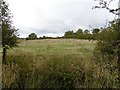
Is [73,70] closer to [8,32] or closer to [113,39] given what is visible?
[113,39]

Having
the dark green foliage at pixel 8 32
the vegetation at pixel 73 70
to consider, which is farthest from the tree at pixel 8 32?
the vegetation at pixel 73 70

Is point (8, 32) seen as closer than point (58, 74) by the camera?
No

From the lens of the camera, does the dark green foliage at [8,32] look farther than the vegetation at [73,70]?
Yes

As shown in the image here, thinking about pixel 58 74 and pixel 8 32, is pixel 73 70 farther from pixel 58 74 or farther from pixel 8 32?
pixel 8 32

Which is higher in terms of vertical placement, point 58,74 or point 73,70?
point 73,70

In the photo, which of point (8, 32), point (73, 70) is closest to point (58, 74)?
point (73, 70)

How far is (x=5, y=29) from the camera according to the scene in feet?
58.0

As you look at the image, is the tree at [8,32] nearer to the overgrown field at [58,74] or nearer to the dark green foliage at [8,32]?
the dark green foliage at [8,32]

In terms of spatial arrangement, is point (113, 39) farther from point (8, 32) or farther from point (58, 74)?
point (8, 32)

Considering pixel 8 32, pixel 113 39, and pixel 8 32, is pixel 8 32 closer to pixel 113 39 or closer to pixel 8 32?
pixel 8 32

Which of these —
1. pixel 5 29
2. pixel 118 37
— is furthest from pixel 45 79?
pixel 5 29

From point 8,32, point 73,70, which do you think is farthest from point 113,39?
point 8,32

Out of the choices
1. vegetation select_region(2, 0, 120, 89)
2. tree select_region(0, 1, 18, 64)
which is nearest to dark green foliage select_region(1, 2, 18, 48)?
tree select_region(0, 1, 18, 64)

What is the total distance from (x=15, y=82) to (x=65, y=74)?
1.44 meters
